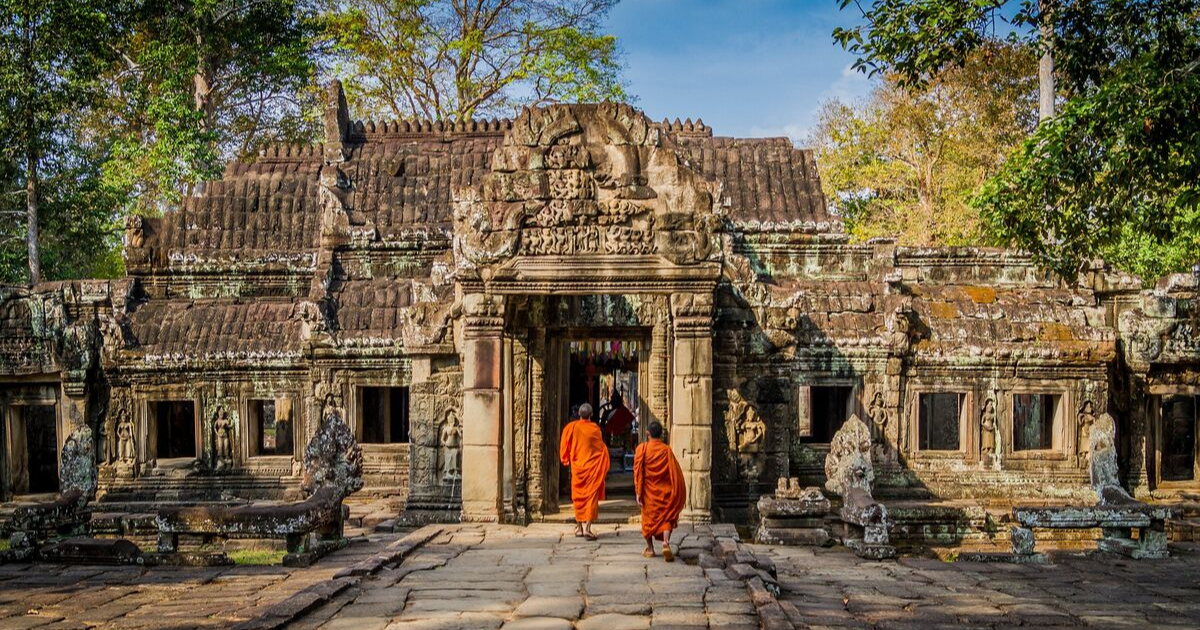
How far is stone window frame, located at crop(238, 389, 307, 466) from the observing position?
663 inches

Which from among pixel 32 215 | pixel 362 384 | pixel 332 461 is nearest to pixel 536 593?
pixel 332 461

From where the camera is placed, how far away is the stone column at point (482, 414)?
40.3ft

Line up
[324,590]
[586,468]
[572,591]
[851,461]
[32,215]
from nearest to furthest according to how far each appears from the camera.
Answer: [324,590]
[572,591]
[586,468]
[851,461]
[32,215]

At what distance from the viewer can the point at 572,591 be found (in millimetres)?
8539

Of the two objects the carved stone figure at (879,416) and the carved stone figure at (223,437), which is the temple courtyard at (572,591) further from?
the carved stone figure at (223,437)

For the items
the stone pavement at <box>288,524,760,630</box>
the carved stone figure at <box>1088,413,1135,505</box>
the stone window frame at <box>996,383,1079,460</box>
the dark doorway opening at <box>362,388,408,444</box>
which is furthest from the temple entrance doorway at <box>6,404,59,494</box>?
the carved stone figure at <box>1088,413,1135,505</box>

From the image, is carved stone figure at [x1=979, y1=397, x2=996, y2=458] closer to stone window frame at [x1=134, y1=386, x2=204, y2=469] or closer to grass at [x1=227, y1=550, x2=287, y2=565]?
grass at [x1=227, y1=550, x2=287, y2=565]

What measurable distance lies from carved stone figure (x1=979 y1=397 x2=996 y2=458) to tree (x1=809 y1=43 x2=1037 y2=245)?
9.95 metres

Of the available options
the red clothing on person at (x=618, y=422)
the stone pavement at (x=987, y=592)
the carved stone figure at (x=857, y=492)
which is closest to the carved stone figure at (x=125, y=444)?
the red clothing on person at (x=618, y=422)

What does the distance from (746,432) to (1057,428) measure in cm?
549

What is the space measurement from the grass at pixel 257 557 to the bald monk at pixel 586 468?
2919 mm

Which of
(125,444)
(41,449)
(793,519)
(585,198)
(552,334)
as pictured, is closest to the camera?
(585,198)

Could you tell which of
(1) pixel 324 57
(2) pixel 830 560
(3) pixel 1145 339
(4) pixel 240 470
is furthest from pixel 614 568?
(1) pixel 324 57

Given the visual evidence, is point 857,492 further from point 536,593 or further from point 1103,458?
point 536,593
